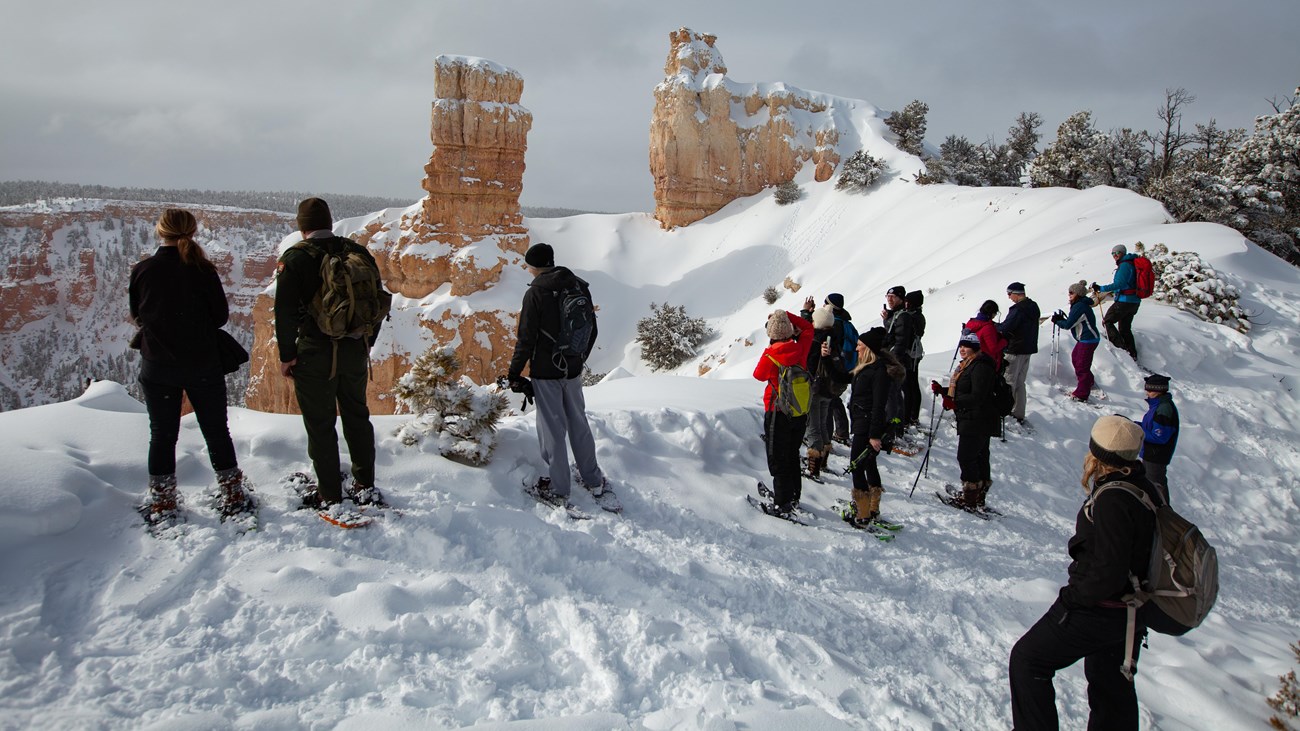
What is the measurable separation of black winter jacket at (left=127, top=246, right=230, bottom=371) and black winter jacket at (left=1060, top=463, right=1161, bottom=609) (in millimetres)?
4468

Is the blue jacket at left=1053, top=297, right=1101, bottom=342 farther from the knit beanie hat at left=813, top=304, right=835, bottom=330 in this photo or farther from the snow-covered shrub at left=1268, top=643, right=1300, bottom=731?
the snow-covered shrub at left=1268, top=643, right=1300, bottom=731

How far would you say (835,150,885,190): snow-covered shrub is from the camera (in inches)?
1204

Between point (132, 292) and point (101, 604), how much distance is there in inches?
63.9

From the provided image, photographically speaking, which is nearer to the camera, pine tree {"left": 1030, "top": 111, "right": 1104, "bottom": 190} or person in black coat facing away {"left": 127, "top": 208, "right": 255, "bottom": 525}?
person in black coat facing away {"left": 127, "top": 208, "right": 255, "bottom": 525}

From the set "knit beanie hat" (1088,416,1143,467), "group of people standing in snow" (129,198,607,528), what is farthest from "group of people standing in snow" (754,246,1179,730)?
"group of people standing in snow" (129,198,607,528)

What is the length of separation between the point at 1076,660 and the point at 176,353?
191 inches

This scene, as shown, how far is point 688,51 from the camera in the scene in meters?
34.5

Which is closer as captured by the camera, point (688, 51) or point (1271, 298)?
point (1271, 298)

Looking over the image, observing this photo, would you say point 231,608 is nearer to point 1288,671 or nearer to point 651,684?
point 651,684

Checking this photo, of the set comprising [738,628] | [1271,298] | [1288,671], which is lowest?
[1288,671]

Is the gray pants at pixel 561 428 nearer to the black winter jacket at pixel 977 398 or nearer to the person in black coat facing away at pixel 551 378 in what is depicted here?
the person in black coat facing away at pixel 551 378

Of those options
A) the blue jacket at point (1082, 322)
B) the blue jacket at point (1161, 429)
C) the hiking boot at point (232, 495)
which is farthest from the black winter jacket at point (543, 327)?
the blue jacket at point (1082, 322)

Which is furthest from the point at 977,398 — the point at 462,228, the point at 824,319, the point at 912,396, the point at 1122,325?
the point at 462,228

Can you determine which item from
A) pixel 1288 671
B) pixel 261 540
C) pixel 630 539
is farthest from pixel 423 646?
pixel 1288 671
